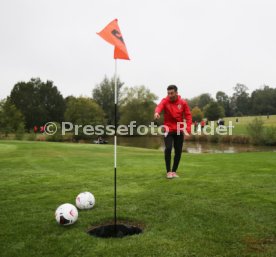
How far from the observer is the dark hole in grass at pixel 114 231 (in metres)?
5.08

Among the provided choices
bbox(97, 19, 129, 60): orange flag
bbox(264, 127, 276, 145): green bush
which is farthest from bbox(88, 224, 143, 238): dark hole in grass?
bbox(264, 127, 276, 145): green bush

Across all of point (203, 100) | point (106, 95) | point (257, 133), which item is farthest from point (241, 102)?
point (257, 133)

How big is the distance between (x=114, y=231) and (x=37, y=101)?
258ft

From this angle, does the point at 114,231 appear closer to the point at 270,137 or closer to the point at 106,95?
the point at 270,137

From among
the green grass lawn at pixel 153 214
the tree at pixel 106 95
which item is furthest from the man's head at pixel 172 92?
the tree at pixel 106 95

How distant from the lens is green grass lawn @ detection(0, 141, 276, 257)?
4398mm

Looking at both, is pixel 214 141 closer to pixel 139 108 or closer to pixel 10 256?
pixel 139 108

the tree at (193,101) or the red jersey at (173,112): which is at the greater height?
the tree at (193,101)

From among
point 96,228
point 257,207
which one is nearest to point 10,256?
point 96,228

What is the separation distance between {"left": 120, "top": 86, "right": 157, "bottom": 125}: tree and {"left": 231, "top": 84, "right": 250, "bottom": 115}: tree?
2084 inches

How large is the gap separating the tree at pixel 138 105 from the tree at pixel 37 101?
16.2 meters

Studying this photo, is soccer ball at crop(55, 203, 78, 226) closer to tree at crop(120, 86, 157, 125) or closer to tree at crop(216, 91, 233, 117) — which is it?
tree at crop(120, 86, 157, 125)

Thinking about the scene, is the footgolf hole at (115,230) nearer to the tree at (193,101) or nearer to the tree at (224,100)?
the tree at (193,101)

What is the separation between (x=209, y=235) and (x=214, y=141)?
150 ft
